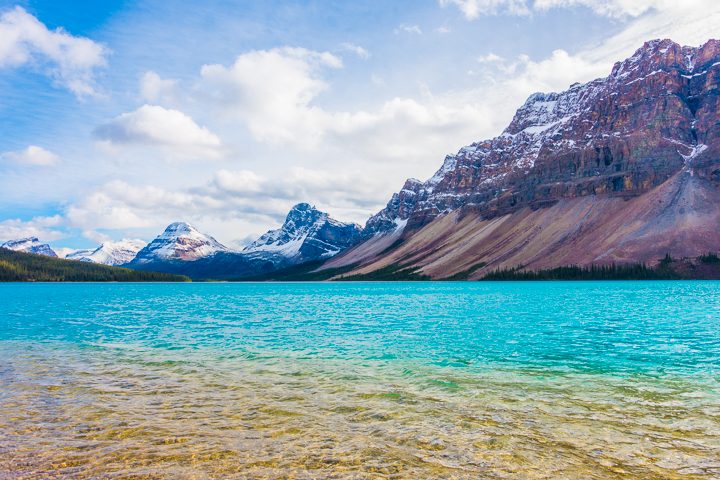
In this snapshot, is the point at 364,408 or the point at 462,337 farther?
the point at 462,337

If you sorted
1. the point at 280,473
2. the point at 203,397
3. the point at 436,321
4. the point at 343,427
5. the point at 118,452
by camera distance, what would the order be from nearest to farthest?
the point at 280,473
the point at 118,452
the point at 343,427
the point at 203,397
the point at 436,321

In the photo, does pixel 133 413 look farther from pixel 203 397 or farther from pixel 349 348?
pixel 349 348

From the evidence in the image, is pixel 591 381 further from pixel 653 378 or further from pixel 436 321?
pixel 436 321

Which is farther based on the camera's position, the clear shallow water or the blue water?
the blue water

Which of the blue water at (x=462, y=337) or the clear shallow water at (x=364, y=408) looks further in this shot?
the blue water at (x=462, y=337)

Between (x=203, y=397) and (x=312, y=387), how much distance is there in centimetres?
515

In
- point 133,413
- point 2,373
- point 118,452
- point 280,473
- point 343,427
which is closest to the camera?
point 280,473

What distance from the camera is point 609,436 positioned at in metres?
15.4

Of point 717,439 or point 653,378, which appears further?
point 653,378

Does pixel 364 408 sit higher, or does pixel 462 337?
pixel 364 408

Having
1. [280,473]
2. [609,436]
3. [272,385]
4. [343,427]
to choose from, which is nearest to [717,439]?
[609,436]

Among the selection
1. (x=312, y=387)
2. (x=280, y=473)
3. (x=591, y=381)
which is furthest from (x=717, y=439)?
(x=312, y=387)

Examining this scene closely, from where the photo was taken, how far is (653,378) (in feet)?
80.1

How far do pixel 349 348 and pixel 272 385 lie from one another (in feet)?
43.9
